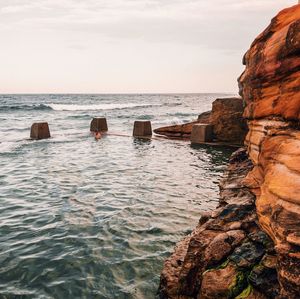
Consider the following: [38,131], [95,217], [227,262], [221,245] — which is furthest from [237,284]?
[38,131]

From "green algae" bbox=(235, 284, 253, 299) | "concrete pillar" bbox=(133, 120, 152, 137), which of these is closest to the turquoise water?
"green algae" bbox=(235, 284, 253, 299)

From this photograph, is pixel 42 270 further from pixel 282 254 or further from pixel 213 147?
pixel 213 147

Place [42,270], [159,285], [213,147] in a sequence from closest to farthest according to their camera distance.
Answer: [159,285]
[42,270]
[213,147]

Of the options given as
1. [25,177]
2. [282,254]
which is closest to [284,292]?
[282,254]

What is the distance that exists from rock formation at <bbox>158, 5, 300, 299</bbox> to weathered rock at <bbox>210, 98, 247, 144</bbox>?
13.3m

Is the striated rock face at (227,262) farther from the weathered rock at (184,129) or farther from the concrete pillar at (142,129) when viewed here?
the concrete pillar at (142,129)

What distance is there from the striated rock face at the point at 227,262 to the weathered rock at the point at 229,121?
45.2 ft

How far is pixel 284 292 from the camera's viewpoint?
10.8 feet

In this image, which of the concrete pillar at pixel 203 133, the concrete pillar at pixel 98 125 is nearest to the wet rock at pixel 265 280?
the concrete pillar at pixel 203 133

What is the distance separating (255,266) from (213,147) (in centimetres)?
1518

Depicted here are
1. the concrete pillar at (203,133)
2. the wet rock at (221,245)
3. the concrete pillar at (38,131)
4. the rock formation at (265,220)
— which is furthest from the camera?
the concrete pillar at (38,131)

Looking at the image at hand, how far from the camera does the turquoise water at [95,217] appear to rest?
551 centimetres

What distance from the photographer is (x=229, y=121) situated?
1922cm

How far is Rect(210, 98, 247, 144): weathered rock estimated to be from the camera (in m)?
19.0
